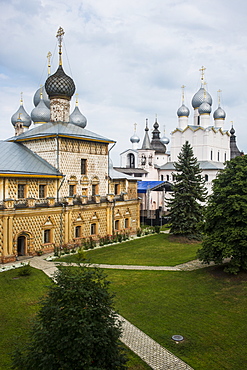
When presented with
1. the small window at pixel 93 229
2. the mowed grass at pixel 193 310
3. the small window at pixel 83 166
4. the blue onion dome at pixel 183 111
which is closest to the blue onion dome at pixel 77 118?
the small window at pixel 83 166

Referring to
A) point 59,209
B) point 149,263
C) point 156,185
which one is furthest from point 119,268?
point 156,185

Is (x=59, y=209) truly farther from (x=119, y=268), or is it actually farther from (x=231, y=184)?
(x=231, y=184)

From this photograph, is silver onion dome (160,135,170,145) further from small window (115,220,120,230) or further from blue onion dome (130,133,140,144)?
small window (115,220,120,230)

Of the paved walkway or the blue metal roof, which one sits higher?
the blue metal roof

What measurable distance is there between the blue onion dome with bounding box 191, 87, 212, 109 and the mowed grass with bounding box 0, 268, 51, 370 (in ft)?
108

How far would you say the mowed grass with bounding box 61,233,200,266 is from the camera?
17.6 meters

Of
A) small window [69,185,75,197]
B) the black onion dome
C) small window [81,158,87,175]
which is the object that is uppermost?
the black onion dome

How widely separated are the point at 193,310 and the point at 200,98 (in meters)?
35.2

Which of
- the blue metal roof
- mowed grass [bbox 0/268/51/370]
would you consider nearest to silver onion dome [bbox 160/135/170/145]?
the blue metal roof

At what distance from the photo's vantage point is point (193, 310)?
11.0m

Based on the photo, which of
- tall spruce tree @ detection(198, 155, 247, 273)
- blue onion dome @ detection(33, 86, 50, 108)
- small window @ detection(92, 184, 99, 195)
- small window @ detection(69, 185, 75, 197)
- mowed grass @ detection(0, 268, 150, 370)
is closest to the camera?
mowed grass @ detection(0, 268, 150, 370)

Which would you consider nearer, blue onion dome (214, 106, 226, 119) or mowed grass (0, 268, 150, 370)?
mowed grass (0, 268, 150, 370)

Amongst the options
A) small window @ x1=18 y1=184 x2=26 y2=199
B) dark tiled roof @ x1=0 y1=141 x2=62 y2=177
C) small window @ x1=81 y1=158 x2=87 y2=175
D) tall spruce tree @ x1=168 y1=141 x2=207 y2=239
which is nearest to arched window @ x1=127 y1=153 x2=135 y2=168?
tall spruce tree @ x1=168 y1=141 x2=207 y2=239

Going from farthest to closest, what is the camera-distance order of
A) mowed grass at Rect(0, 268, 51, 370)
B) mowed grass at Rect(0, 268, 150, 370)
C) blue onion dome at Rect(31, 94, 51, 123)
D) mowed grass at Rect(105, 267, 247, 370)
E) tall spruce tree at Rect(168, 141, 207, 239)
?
blue onion dome at Rect(31, 94, 51, 123) < tall spruce tree at Rect(168, 141, 207, 239) < mowed grass at Rect(0, 268, 51, 370) < mowed grass at Rect(105, 267, 247, 370) < mowed grass at Rect(0, 268, 150, 370)
